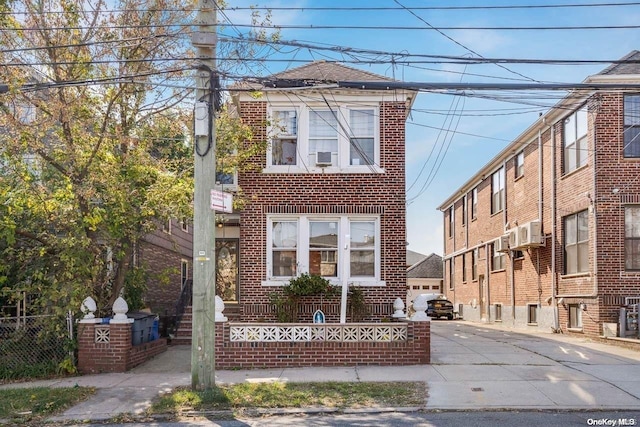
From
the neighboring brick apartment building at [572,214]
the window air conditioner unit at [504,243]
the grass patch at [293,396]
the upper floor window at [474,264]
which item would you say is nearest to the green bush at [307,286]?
the grass patch at [293,396]

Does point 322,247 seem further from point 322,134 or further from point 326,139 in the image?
point 322,134

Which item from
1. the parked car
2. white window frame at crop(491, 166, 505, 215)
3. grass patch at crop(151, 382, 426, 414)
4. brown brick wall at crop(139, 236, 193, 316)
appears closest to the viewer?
grass patch at crop(151, 382, 426, 414)

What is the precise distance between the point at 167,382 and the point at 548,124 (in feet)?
50.0

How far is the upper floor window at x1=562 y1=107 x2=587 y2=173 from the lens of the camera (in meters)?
17.9

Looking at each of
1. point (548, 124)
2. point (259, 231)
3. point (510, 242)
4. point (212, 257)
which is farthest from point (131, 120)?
point (510, 242)

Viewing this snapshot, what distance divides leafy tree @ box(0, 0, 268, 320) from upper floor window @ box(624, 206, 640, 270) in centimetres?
1154

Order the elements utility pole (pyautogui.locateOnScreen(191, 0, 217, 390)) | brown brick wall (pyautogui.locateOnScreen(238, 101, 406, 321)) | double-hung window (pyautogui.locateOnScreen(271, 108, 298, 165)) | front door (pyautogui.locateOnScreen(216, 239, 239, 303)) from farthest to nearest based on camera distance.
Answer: front door (pyautogui.locateOnScreen(216, 239, 239, 303))
double-hung window (pyautogui.locateOnScreen(271, 108, 298, 165))
brown brick wall (pyautogui.locateOnScreen(238, 101, 406, 321))
utility pole (pyautogui.locateOnScreen(191, 0, 217, 390))

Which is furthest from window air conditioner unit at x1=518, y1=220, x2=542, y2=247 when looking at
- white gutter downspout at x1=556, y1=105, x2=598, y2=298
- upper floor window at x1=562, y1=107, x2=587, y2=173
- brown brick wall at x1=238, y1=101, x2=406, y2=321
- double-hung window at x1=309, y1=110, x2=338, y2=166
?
double-hung window at x1=309, y1=110, x2=338, y2=166

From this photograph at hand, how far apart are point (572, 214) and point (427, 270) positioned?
3595 centimetres

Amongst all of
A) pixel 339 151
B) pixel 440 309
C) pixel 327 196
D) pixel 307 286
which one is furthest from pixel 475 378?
pixel 440 309

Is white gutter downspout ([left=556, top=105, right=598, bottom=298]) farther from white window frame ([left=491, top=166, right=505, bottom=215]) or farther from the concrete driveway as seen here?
white window frame ([left=491, top=166, right=505, bottom=215])

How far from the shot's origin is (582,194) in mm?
17688

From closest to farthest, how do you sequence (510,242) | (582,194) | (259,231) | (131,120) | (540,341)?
(131,120) < (259,231) < (540,341) < (582,194) < (510,242)

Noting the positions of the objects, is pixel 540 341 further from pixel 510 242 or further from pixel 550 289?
pixel 510 242
